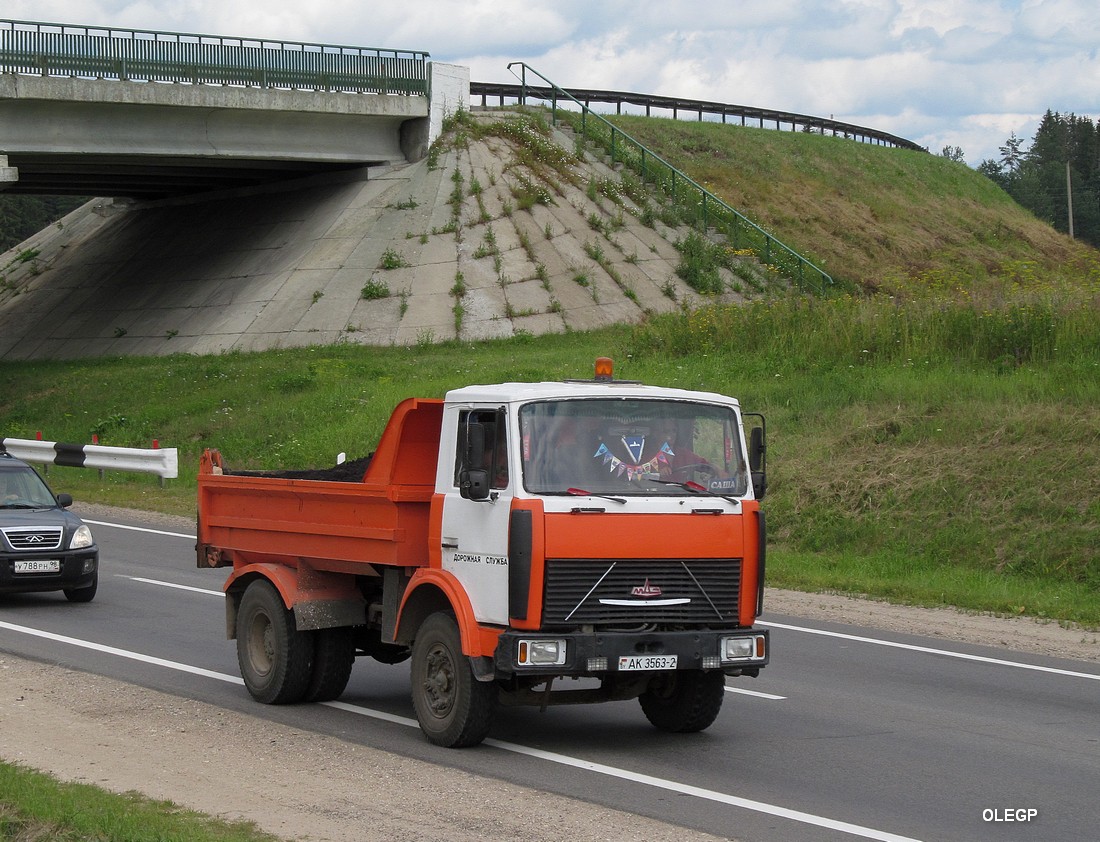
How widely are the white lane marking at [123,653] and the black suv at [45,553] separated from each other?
97cm

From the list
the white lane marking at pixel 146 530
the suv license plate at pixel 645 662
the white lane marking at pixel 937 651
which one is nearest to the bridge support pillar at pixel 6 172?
the white lane marking at pixel 146 530

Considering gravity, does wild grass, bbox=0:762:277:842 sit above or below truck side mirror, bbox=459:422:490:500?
below

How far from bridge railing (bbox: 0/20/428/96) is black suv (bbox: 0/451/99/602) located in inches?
741

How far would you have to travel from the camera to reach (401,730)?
372 inches

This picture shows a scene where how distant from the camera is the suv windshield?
15.8 m

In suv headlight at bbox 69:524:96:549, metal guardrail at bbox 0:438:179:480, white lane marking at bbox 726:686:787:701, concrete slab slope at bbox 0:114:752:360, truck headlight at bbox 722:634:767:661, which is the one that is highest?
concrete slab slope at bbox 0:114:752:360

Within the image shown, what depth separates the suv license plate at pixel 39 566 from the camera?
14703 mm

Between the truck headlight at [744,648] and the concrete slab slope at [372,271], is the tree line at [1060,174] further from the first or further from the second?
the truck headlight at [744,648]

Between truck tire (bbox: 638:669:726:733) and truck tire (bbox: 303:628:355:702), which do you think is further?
truck tire (bbox: 303:628:355:702)

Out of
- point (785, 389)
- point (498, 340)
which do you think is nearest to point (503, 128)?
point (498, 340)

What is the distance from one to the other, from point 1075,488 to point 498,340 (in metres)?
19.1

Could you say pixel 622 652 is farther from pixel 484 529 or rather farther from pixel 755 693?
pixel 755 693

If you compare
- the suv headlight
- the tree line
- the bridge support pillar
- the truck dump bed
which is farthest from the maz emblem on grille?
the tree line

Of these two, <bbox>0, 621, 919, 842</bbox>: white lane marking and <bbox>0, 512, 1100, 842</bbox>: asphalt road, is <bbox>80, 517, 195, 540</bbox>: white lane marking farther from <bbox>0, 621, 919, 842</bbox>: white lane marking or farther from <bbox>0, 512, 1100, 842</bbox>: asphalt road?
<bbox>0, 621, 919, 842</bbox>: white lane marking
